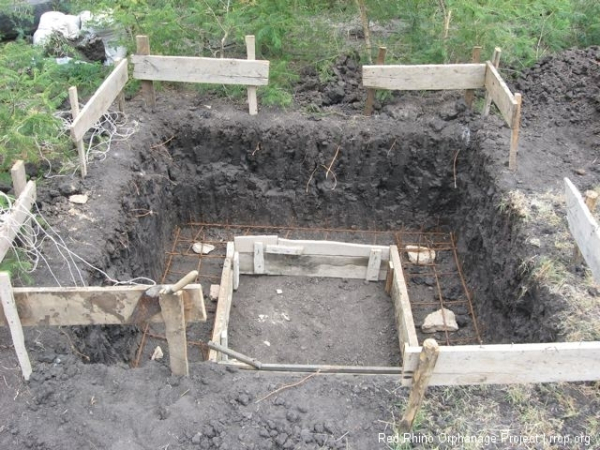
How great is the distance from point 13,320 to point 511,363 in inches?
120

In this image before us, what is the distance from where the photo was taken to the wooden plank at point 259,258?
261 inches

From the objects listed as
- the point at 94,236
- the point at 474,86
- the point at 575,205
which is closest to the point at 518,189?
the point at 575,205

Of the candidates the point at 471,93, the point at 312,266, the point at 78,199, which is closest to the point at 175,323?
the point at 78,199

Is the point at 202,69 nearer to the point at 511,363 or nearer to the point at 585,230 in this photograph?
the point at 585,230

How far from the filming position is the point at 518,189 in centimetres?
604

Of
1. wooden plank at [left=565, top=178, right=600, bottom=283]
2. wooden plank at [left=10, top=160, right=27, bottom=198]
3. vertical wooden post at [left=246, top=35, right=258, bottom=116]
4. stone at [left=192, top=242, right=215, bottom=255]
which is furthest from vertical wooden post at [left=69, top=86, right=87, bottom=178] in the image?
wooden plank at [left=565, top=178, right=600, bottom=283]

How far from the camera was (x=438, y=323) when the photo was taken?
620 centimetres

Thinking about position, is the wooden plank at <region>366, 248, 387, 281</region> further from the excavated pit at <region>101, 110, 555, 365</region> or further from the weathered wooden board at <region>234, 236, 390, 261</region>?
the excavated pit at <region>101, 110, 555, 365</region>

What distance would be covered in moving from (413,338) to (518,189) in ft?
6.56

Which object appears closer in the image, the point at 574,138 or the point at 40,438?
the point at 40,438

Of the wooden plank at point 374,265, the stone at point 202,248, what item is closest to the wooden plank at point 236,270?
the stone at point 202,248

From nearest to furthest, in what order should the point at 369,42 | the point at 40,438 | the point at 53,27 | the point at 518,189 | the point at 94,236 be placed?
the point at 40,438 → the point at 94,236 → the point at 518,189 → the point at 369,42 → the point at 53,27

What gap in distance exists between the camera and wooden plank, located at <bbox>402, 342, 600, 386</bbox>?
10.6 feet

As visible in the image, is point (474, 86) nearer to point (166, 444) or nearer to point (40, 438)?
point (166, 444)
